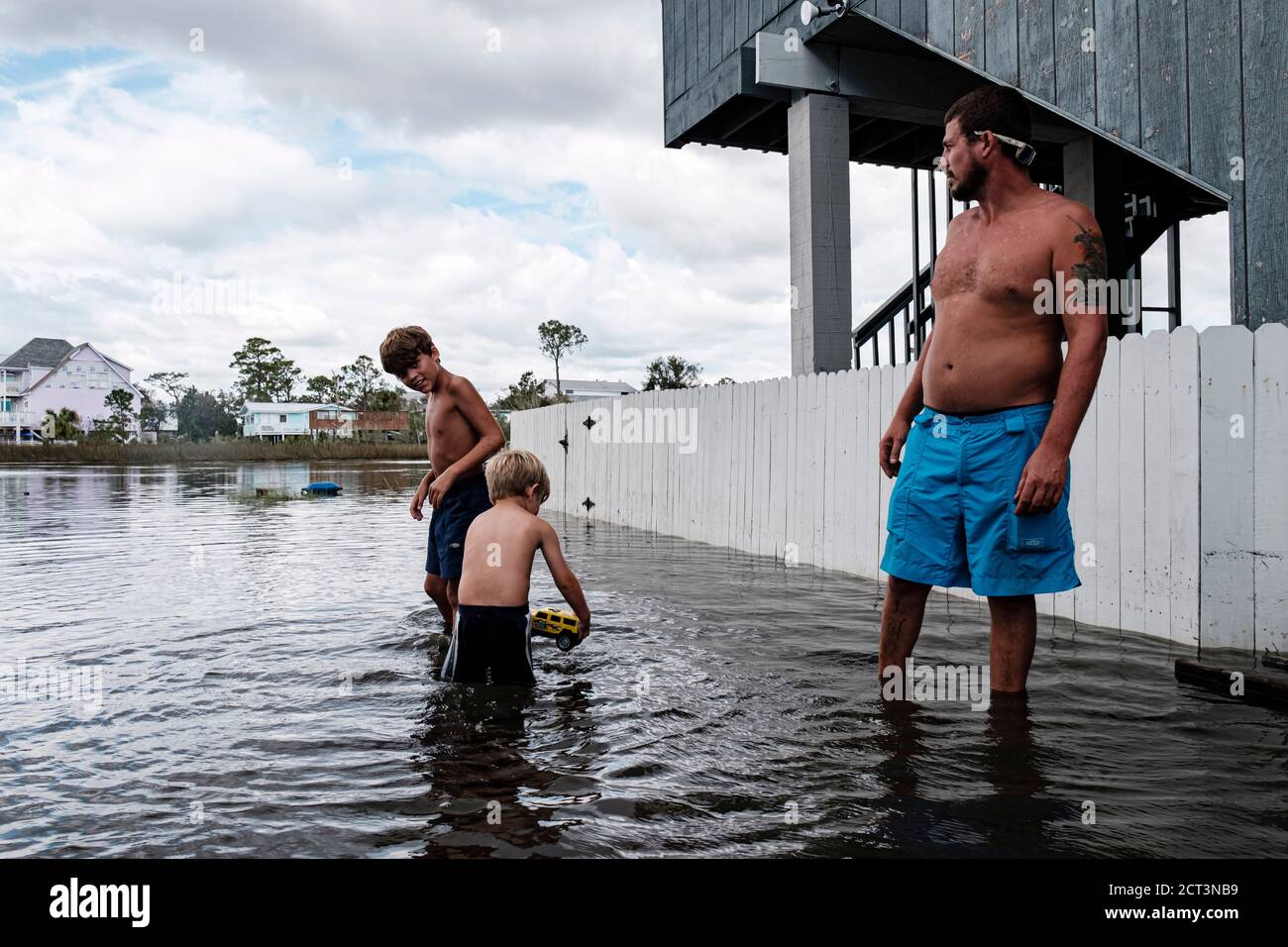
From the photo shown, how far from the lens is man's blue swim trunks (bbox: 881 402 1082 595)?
3.24 metres

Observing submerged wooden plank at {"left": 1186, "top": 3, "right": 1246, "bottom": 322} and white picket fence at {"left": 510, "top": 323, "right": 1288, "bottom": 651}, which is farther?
submerged wooden plank at {"left": 1186, "top": 3, "right": 1246, "bottom": 322}

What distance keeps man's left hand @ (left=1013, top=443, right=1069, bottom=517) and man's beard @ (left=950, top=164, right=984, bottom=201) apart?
3.27 ft

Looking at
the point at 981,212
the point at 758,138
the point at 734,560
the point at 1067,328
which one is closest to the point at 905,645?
the point at 1067,328

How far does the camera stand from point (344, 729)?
3.53 metres

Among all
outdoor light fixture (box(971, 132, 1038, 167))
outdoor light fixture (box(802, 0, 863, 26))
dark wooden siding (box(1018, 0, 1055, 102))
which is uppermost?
outdoor light fixture (box(802, 0, 863, 26))

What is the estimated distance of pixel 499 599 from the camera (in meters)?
4.02

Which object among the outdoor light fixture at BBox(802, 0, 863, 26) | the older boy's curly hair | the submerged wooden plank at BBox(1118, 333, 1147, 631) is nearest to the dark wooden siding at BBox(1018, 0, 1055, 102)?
the outdoor light fixture at BBox(802, 0, 863, 26)

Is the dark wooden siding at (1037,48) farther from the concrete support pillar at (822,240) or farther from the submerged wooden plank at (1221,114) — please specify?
the concrete support pillar at (822,240)

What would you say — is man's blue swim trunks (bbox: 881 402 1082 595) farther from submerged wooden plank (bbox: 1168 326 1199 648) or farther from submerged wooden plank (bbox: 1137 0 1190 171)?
submerged wooden plank (bbox: 1137 0 1190 171)
